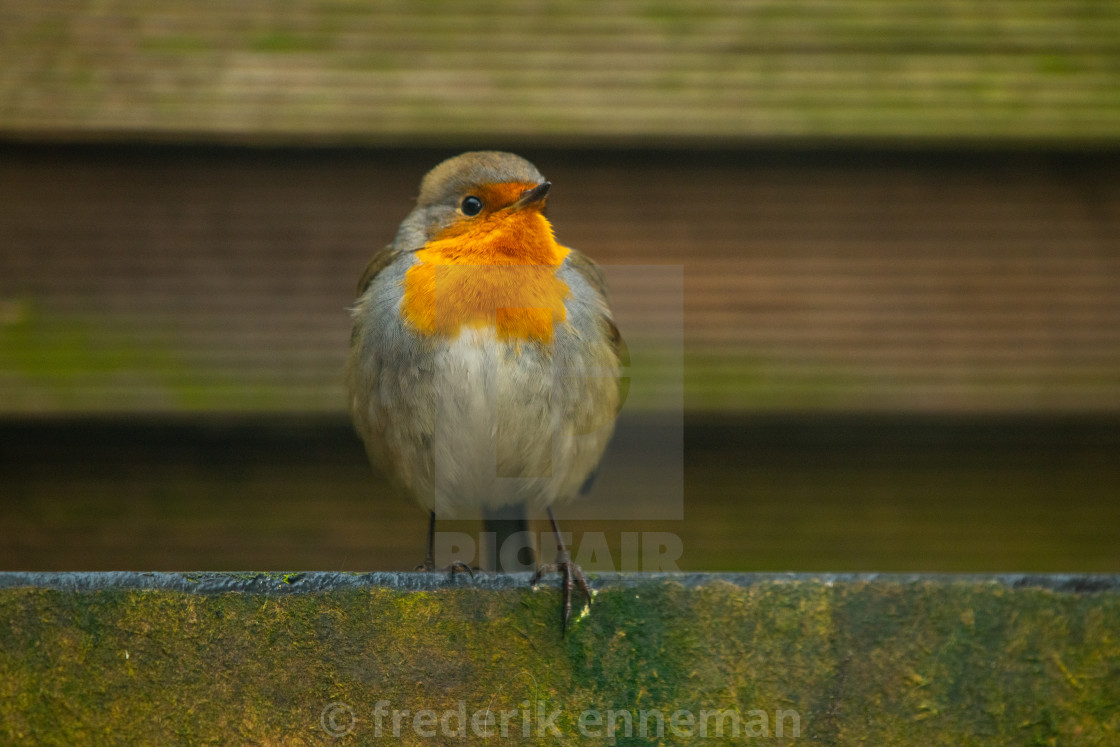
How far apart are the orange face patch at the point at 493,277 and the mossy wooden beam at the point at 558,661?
24.5 inches

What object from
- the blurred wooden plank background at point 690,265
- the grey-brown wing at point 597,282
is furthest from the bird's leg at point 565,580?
the blurred wooden plank background at point 690,265

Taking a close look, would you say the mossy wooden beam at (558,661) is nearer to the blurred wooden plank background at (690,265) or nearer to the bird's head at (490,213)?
the bird's head at (490,213)

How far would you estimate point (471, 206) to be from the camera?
189 centimetres

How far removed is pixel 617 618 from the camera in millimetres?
1227

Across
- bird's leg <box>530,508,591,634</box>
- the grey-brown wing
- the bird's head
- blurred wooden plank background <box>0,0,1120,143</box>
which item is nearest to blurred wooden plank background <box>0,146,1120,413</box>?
blurred wooden plank background <box>0,0,1120,143</box>

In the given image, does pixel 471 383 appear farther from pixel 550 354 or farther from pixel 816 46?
pixel 816 46

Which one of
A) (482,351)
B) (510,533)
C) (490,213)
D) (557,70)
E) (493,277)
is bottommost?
(510,533)

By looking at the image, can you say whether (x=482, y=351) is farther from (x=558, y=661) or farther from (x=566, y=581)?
(x=558, y=661)

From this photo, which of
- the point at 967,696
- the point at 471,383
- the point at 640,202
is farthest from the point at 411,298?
the point at 967,696

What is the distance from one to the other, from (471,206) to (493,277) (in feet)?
0.62

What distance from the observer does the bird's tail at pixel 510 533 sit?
2.11 m

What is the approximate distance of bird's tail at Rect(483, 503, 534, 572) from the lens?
211 cm

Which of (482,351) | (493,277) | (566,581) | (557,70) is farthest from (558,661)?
(557,70)

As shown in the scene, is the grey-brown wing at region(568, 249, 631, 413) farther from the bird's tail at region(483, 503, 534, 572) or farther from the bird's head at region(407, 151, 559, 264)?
the bird's tail at region(483, 503, 534, 572)
